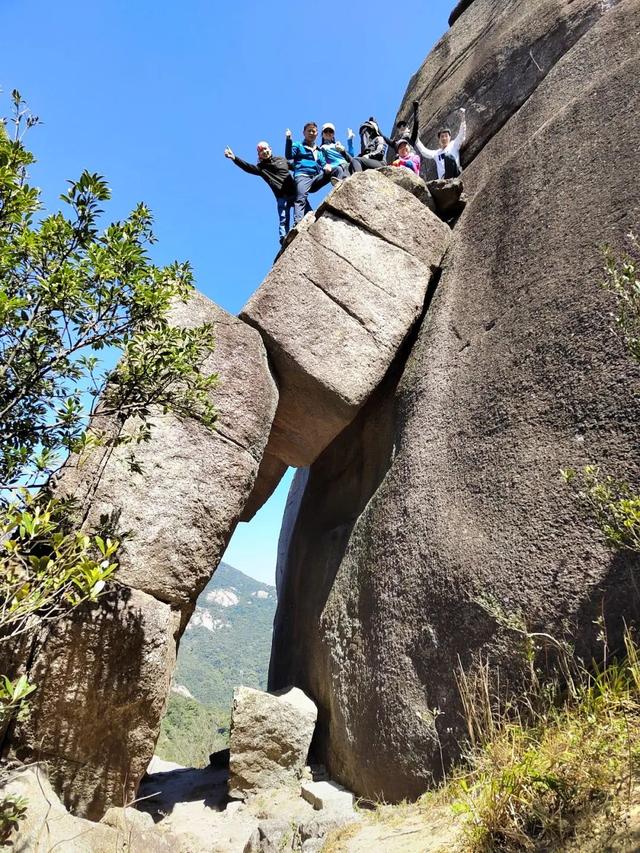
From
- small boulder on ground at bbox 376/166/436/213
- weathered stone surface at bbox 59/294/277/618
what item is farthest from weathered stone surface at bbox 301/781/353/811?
small boulder on ground at bbox 376/166/436/213

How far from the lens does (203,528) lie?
18.1ft

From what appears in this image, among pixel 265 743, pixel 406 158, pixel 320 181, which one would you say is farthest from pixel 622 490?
pixel 406 158

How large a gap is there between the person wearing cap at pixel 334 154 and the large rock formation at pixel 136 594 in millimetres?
4247

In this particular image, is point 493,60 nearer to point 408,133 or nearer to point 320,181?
point 408,133

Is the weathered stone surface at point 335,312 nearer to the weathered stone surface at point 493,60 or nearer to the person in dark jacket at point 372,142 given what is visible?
the weathered stone surface at point 493,60

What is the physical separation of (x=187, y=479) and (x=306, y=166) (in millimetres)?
5580

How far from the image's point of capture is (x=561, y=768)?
284 cm

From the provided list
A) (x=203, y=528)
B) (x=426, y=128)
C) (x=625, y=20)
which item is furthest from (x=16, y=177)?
(x=426, y=128)

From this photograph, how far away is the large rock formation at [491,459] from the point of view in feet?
14.2

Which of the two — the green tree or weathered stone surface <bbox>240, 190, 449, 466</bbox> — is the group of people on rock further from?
the green tree

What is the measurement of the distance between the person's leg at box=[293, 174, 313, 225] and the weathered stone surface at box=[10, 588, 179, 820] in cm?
587

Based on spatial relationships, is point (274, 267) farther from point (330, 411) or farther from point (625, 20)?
point (625, 20)

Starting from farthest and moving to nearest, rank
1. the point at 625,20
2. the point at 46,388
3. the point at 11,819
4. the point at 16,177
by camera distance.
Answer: the point at 625,20 < the point at 46,388 < the point at 16,177 < the point at 11,819

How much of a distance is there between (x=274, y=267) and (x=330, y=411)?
1840 mm
